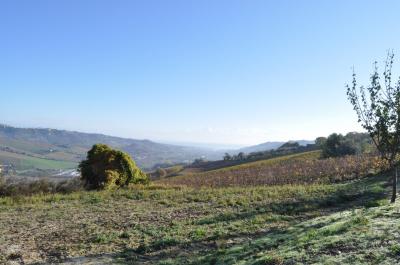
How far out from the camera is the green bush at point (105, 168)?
1256 inches

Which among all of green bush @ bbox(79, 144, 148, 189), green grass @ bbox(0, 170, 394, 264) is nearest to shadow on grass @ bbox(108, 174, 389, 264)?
green grass @ bbox(0, 170, 394, 264)

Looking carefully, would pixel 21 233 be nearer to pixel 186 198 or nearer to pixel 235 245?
pixel 235 245

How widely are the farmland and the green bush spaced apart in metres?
3.87

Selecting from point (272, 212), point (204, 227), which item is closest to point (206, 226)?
point (204, 227)

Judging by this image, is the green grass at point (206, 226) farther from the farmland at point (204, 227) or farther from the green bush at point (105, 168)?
the green bush at point (105, 168)

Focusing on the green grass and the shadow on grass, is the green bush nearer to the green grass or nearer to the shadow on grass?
the green grass

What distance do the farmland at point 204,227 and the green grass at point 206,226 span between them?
0.03 m

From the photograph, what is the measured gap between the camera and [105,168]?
32.4 metres

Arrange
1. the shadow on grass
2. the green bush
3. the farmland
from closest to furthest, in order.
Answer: the farmland → the shadow on grass → the green bush

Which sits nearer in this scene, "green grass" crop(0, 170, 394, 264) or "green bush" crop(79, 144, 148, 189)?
"green grass" crop(0, 170, 394, 264)

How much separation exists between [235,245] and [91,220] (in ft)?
24.2

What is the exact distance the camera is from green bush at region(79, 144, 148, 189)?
31.9 meters

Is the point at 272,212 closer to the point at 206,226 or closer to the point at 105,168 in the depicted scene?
the point at 206,226

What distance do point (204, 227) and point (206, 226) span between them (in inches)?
7.4
